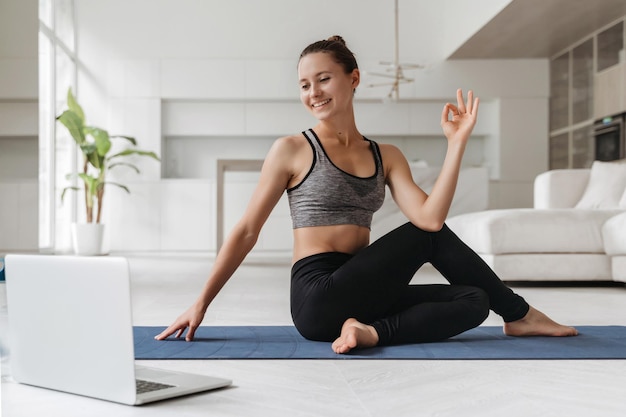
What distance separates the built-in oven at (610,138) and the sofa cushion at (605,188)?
5.34ft

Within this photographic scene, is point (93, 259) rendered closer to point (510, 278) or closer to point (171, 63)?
point (510, 278)

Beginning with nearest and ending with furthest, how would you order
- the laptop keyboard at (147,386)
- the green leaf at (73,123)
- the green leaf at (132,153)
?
the laptop keyboard at (147,386) → the green leaf at (73,123) → the green leaf at (132,153)

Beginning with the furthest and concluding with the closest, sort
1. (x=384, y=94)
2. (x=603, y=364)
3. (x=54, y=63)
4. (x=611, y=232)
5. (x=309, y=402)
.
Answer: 1. (x=384, y=94)
2. (x=54, y=63)
3. (x=611, y=232)
4. (x=603, y=364)
5. (x=309, y=402)

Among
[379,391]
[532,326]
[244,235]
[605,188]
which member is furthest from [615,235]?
[379,391]

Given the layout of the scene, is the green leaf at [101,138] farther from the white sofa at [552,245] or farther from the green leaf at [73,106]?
the white sofa at [552,245]

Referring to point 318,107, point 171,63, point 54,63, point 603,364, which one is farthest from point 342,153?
point 171,63

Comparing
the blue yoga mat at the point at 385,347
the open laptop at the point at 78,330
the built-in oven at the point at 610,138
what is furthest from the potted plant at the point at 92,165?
the open laptop at the point at 78,330

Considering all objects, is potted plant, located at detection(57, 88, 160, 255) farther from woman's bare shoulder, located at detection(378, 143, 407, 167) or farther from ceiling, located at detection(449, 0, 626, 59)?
woman's bare shoulder, located at detection(378, 143, 407, 167)

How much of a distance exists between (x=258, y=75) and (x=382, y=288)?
272 inches

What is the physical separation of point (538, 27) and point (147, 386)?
6.84 m

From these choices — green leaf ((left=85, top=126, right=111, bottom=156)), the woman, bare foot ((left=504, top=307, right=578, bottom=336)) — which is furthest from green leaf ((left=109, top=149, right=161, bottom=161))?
bare foot ((left=504, top=307, right=578, bottom=336))

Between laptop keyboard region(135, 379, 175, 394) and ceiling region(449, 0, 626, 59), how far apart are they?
19.0 ft

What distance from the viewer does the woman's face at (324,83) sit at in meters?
2.10

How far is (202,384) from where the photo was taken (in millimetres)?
1535
